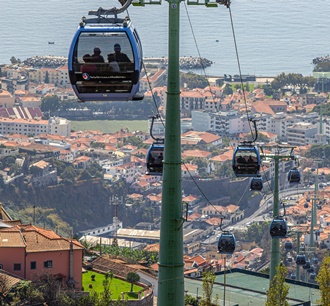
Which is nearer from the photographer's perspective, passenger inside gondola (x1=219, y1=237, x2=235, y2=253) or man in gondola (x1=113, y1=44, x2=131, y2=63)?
man in gondola (x1=113, y1=44, x2=131, y2=63)

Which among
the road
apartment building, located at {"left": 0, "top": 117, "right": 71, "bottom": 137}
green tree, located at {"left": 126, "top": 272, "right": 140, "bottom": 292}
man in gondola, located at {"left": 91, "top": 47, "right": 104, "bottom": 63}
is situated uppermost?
man in gondola, located at {"left": 91, "top": 47, "right": 104, "bottom": 63}

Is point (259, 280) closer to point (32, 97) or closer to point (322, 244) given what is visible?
point (322, 244)

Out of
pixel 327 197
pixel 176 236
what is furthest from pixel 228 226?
pixel 176 236

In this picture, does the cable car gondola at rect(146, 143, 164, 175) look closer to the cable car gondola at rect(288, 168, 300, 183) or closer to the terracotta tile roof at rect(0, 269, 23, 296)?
the cable car gondola at rect(288, 168, 300, 183)

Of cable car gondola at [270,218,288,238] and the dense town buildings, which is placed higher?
cable car gondola at [270,218,288,238]

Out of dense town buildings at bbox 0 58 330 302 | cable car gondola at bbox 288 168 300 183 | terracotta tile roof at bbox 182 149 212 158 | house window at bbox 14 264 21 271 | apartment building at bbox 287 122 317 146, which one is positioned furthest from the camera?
apartment building at bbox 287 122 317 146

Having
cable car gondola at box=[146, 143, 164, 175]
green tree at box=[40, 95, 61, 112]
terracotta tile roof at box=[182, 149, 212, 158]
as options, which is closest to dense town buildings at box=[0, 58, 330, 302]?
terracotta tile roof at box=[182, 149, 212, 158]

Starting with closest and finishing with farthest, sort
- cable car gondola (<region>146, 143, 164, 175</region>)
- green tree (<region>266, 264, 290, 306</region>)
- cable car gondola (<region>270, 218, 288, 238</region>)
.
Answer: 1. cable car gondola (<region>146, 143, 164, 175</region>)
2. green tree (<region>266, 264, 290, 306</region>)
3. cable car gondola (<region>270, 218, 288, 238</region>)

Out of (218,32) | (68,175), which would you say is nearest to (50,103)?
(68,175)
